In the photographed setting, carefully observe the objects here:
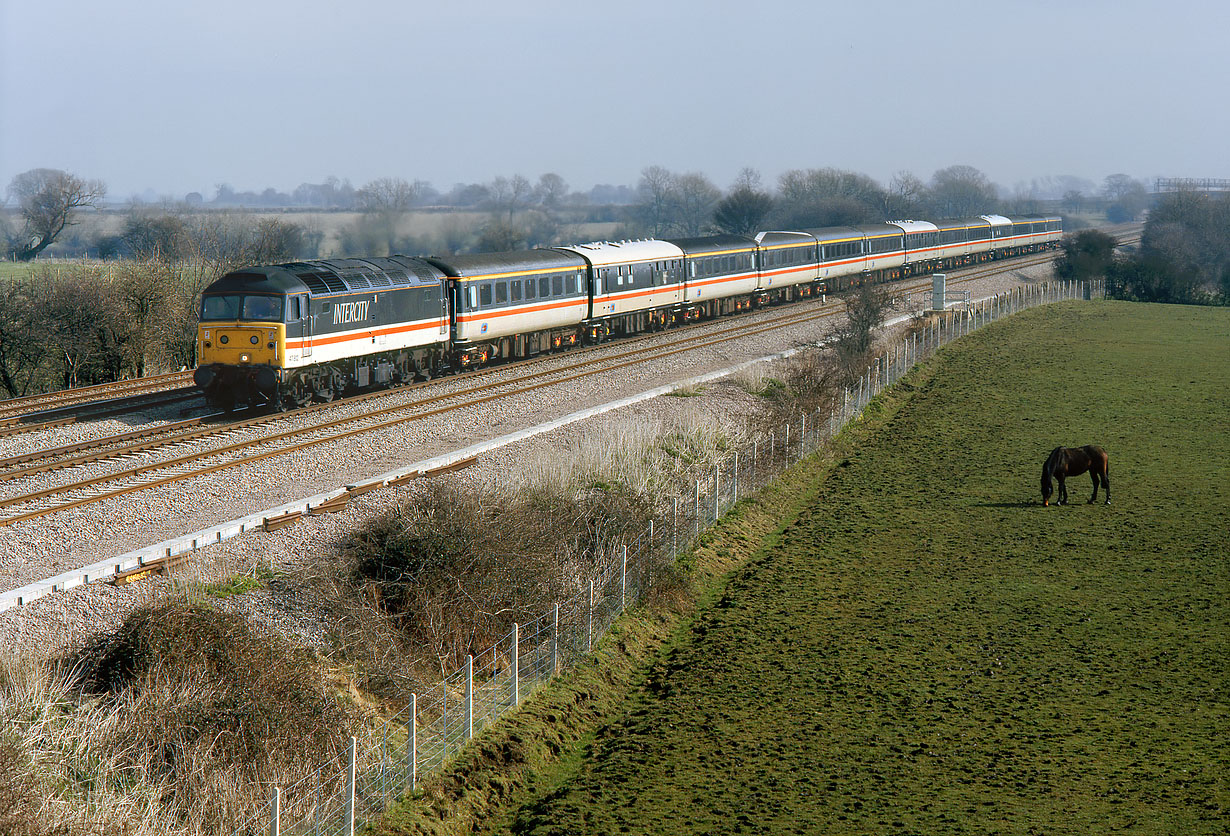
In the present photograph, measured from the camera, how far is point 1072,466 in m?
23.7

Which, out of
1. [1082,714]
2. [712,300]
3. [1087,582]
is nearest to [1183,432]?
[1087,582]

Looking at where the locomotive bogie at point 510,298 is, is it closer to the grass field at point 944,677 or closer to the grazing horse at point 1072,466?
the grass field at point 944,677

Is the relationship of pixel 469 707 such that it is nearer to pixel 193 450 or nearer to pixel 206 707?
pixel 206 707

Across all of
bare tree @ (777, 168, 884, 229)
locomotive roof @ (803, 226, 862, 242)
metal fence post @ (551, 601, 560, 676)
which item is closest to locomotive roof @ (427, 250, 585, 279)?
metal fence post @ (551, 601, 560, 676)

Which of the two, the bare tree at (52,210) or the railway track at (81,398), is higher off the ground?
the bare tree at (52,210)

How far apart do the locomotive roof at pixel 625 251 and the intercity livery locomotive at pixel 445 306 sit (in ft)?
0.33

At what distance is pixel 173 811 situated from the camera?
9.54m

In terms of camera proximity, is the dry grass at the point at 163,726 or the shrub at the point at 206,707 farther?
the shrub at the point at 206,707

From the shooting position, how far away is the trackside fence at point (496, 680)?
1008 cm

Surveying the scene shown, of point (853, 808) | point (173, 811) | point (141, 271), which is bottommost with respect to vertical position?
point (853, 808)

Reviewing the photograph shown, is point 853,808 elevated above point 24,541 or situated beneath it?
situated beneath

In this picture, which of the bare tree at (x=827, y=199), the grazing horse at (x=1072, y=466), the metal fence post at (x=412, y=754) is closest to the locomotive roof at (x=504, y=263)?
the grazing horse at (x=1072, y=466)

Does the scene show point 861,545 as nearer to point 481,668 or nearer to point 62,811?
point 481,668

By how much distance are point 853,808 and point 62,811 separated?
22.3 ft
